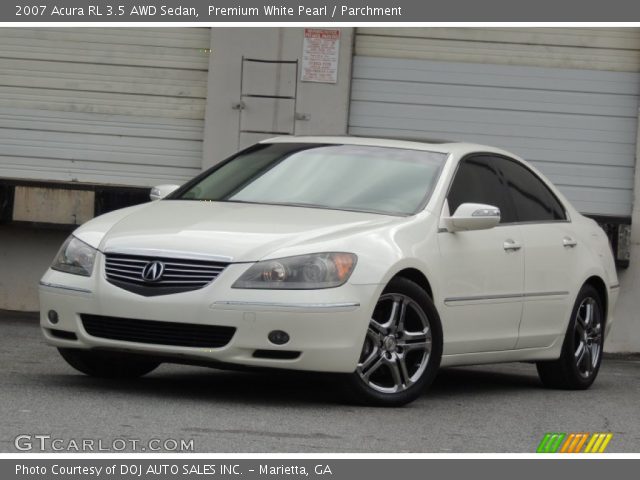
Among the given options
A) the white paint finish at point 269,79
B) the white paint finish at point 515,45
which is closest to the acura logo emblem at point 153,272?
the white paint finish at point 269,79

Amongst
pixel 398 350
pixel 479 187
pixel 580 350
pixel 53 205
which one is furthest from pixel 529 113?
pixel 398 350

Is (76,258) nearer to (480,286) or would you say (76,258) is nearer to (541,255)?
(480,286)

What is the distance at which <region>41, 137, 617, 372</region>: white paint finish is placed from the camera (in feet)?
25.0

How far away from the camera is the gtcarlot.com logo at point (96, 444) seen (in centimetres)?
612

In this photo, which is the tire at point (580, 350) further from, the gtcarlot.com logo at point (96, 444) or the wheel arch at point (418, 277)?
the gtcarlot.com logo at point (96, 444)

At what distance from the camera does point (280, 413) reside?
753cm

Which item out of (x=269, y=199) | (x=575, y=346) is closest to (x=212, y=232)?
(x=269, y=199)

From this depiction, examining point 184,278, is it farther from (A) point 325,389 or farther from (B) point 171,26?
(B) point 171,26

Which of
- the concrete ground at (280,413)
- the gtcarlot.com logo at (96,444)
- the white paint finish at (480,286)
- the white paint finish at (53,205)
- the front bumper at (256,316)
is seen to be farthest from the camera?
the white paint finish at (53,205)

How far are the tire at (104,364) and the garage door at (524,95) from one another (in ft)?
22.0

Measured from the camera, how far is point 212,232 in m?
7.89

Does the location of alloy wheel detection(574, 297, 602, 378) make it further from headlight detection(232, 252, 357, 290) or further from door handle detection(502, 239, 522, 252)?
headlight detection(232, 252, 357, 290)

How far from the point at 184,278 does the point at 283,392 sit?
122 cm

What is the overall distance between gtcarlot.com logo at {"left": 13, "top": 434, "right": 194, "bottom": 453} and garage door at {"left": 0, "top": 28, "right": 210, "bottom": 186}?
362 inches
